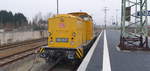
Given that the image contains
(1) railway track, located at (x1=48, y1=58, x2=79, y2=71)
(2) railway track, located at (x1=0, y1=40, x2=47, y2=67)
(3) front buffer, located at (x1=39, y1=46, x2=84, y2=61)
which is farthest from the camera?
(2) railway track, located at (x1=0, y1=40, x2=47, y2=67)

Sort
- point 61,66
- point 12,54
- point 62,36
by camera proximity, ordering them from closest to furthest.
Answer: point 62,36
point 61,66
point 12,54

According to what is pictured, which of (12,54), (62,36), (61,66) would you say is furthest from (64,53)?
(12,54)

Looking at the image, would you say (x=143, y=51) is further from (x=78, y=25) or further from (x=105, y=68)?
(x=105, y=68)

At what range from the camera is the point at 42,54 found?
34.2ft

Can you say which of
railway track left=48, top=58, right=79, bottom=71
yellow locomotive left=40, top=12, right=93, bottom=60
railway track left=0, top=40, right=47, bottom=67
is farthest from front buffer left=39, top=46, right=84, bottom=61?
railway track left=0, top=40, right=47, bottom=67

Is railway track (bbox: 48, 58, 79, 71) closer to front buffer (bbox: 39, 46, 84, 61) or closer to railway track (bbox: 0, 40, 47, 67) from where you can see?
front buffer (bbox: 39, 46, 84, 61)

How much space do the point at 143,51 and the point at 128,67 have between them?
5.09 meters

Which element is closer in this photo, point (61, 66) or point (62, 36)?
point (62, 36)

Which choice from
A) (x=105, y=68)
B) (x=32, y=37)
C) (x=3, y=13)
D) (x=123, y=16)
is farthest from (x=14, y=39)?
(x=3, y=13)

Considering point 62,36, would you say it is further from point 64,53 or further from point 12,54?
point 12,54

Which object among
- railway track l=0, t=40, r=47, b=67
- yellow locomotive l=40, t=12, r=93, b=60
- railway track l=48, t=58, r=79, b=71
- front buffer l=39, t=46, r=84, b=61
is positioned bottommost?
railway track l=48, t=58, r=79, b=71

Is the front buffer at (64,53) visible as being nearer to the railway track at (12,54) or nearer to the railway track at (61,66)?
the railway track at (61,66)

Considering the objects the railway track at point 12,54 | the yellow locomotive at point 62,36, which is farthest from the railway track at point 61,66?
the railway track at point 12,54

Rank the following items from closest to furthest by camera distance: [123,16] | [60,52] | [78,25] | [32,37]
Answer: [60,52], [78,25], [123,16], [32,37]
